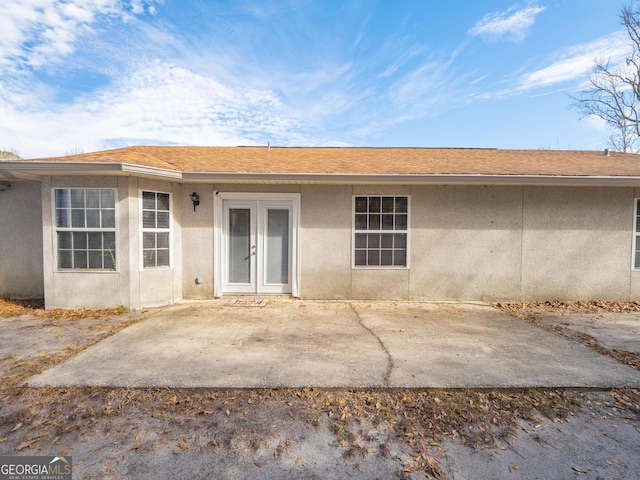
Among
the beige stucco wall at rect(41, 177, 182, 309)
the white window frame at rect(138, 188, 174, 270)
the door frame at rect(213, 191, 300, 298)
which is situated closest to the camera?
the beige stucco wall at rect(41, 177, 182, 309)

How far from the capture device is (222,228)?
6.73m

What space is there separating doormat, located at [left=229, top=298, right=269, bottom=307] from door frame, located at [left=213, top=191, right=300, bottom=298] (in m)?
0.55

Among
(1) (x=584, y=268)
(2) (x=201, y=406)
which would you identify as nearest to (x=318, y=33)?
(1) (x=584, y=268)

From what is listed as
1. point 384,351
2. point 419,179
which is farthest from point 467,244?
point 384,351

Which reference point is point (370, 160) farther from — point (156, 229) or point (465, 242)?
point (156, 229)

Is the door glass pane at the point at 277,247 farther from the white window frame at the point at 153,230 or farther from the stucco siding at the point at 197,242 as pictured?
the white window frame at the point at 153,230

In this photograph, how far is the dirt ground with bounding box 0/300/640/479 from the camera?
79.4 inches

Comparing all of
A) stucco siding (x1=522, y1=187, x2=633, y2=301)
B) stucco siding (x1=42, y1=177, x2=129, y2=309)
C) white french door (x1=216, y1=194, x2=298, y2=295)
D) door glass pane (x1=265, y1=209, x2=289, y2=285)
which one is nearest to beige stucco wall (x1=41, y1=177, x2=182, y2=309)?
stucco siding (x1=42, y1=177, x2=129, y2=309)

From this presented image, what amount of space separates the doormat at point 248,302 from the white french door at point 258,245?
0.90ft

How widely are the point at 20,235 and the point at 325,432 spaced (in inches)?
327

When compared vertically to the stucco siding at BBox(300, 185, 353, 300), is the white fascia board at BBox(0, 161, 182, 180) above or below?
above

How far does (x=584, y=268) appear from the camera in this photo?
678 centimetres

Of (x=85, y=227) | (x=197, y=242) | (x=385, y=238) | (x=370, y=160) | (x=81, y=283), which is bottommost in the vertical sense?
(x=81, y=283)

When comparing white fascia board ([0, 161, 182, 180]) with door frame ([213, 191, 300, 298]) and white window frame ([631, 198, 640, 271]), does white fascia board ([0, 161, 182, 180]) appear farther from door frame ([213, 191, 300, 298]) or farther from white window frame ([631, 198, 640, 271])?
white window frame ([631, 198, 640, 271])
